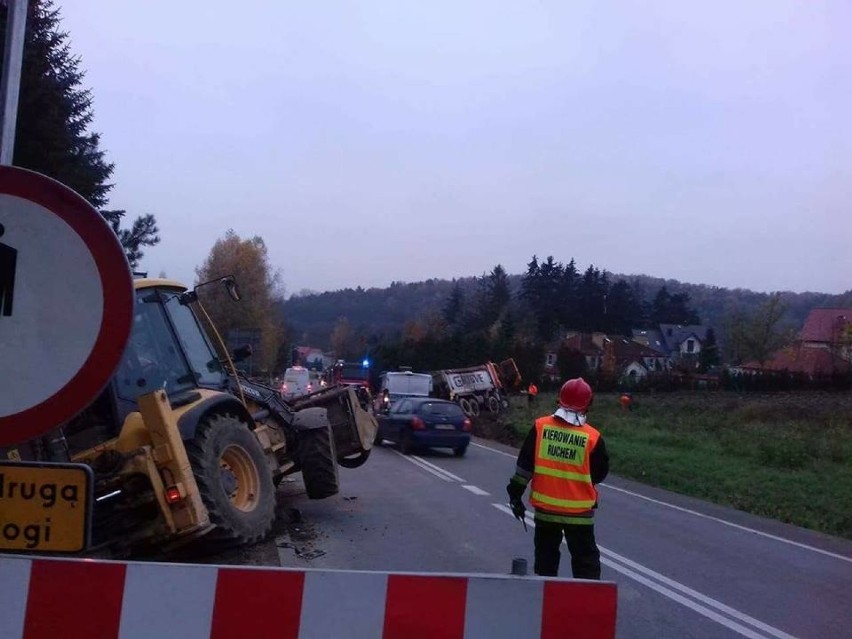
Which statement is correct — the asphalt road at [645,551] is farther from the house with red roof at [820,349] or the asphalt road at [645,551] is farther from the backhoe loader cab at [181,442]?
the house with red roof at [820,349]

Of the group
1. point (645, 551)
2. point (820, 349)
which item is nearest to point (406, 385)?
point (645, 551)

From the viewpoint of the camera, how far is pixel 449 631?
341 cm

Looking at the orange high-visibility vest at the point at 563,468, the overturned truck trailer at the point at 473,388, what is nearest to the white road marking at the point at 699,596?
the orange high-visibility vest at the point at 563,468

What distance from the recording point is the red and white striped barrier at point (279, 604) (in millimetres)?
3189

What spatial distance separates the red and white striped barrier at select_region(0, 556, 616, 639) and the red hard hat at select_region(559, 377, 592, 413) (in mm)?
3110

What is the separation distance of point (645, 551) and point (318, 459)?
160 inches

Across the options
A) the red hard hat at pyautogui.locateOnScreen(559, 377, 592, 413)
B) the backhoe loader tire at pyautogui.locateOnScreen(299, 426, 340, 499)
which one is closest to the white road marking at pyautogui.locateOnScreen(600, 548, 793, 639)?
the red hard hat at pyautogui.locateOnScreen(559, 377, 592, 413)

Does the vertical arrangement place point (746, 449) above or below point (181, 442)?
below

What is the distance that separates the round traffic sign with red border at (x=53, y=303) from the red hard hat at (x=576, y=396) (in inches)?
163

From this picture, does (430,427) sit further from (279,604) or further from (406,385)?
(279,604)

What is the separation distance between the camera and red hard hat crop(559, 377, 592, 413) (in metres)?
6.51

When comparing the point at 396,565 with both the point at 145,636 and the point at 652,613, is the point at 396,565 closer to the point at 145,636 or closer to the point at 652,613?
the point at 652,613

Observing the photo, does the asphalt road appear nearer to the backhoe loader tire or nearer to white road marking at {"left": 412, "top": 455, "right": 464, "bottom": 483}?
the backhoe loader tire

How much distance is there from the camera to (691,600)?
8.95 m
